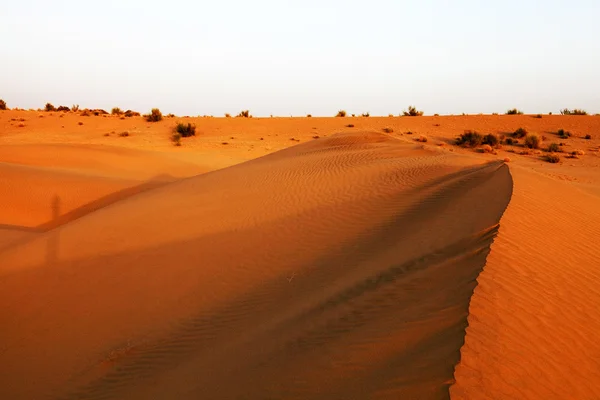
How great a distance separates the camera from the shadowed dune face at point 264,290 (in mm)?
3803

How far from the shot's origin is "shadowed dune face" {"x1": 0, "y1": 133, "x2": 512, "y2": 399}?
150 inches

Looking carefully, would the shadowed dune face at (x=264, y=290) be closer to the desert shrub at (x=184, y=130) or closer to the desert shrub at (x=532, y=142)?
the desert shrub at (x=532, y=142)

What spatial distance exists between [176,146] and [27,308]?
21.4m

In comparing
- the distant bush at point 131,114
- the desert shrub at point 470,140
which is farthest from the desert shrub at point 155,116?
the desert shrub at point 470,140

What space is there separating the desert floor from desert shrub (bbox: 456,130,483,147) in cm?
1301

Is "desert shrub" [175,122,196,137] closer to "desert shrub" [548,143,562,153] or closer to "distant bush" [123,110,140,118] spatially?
"distant bush" [123,110,140,118]

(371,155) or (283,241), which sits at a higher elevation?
(371,155)

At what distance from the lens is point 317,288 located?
558 cm

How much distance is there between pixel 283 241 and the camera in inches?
292

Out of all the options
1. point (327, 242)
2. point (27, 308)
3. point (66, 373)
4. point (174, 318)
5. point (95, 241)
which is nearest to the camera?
point (66, 373)

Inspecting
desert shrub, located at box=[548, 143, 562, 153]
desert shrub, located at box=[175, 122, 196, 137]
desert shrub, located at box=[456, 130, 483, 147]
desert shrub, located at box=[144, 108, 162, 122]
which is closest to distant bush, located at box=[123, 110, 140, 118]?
desert shrub, located at box=[144, 108, 162, 122]

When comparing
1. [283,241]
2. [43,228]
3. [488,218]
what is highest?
[488,218]

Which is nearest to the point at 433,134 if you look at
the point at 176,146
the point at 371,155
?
the point at 176,146

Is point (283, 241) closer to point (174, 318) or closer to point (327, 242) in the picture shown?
point (327, 242)
